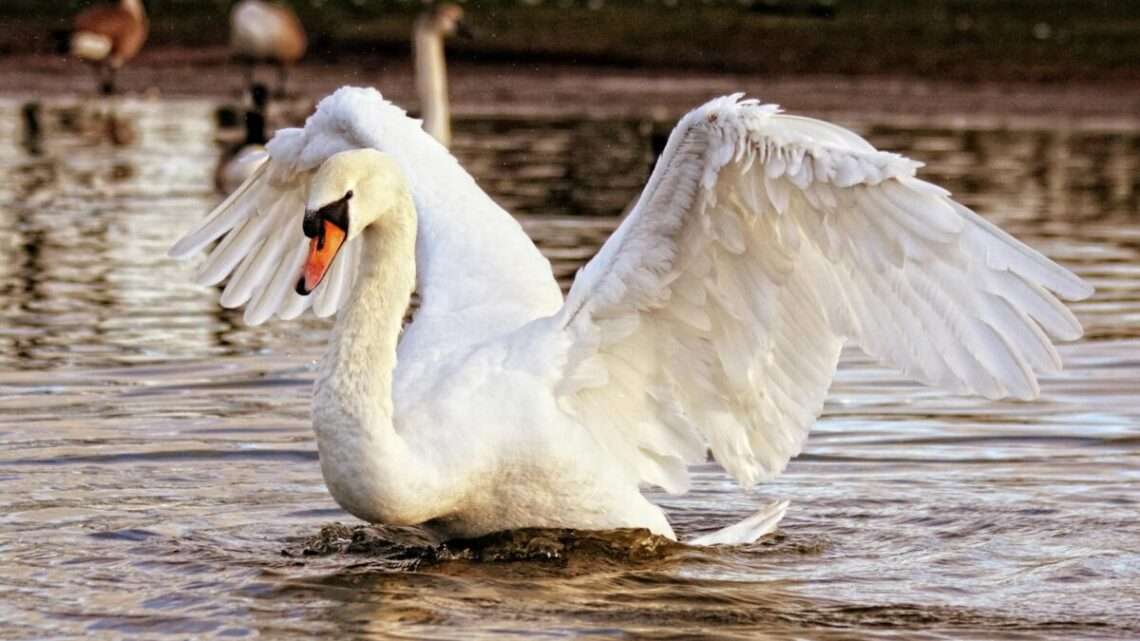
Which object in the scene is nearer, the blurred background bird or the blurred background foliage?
the blurred background bird

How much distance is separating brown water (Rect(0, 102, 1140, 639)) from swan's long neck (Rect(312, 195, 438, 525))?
384 millimetres

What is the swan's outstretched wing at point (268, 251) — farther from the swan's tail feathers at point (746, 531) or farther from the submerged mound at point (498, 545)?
the swan's tail feathers at point (746, 531)

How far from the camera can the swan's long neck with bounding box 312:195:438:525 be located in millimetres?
7035

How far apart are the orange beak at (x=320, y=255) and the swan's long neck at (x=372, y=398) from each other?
0.31 meters

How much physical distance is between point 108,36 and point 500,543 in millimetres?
20242

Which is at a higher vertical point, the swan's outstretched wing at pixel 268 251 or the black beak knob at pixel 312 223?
the black beak knob at pixel 312 223

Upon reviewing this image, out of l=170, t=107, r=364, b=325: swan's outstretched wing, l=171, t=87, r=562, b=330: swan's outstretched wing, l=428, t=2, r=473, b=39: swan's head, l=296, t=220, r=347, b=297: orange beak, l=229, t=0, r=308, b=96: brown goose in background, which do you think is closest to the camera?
l=296, t=220, r=347, b=297: orange beak

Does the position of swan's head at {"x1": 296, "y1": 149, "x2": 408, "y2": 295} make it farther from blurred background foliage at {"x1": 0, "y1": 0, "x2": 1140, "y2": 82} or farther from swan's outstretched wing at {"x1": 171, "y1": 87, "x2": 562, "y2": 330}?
blurred background foliage at {"x1": 0, "y1": 0, "x2": 1140, "y2": 82}

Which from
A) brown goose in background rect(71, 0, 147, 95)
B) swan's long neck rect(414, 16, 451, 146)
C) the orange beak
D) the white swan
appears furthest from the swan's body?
the orange beak

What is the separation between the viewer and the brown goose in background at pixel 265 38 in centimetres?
2611

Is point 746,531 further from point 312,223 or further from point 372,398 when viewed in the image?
point 312,223

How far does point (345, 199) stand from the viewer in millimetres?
7062

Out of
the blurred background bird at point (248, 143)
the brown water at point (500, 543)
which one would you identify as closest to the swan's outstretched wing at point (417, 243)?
the brown water at point (500, 543)

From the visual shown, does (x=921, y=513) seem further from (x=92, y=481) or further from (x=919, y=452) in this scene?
(x=92, y=481)
